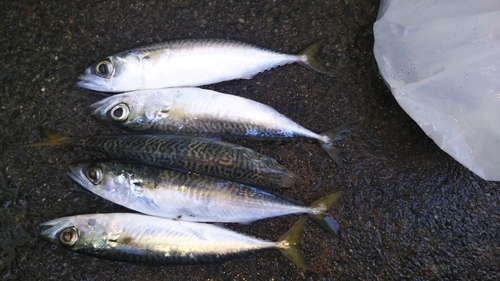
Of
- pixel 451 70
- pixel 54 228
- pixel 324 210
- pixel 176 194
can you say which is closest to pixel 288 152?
pixel 324 210

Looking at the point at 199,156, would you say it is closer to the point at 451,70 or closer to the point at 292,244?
the point at 292,244

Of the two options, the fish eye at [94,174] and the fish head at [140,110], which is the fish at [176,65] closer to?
the fish head at [140,110]

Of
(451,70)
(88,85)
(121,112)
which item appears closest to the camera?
(451,70)

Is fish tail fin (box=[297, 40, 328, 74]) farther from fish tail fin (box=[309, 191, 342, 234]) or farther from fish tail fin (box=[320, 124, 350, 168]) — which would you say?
fish tail fin (box=[309, 191, 342, 234])

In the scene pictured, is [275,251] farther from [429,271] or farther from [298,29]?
[298,29]

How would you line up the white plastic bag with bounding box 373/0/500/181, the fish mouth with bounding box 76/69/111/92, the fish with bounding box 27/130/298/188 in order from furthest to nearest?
the fish mouth with bounding box 76/69/111/92 < the fish with bounding box 27/130/298/188 < the white plastic bag with bounding box 373/0/500/181

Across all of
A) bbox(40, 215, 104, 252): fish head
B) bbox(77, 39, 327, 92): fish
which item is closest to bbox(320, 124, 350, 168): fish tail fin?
bbox(77, 39, 327, 92): fish
